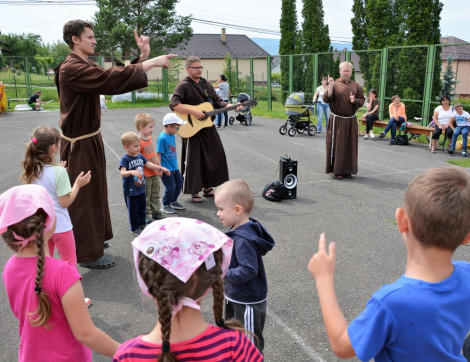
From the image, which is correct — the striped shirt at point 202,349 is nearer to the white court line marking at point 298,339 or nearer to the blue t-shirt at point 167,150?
the white court line marking at point 298,339

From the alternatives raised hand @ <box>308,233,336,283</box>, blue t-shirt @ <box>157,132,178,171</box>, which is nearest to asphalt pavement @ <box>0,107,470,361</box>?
raised hand @ <box>308,233,336,283</box>

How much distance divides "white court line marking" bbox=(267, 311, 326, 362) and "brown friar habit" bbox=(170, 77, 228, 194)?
3577 millimetres

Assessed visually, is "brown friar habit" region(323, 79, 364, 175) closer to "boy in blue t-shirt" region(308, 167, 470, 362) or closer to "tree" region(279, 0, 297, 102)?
"boy in blue t-shirt" region(308, 167, 470, 362)

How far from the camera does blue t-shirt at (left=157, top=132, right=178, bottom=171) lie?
6.30 metres

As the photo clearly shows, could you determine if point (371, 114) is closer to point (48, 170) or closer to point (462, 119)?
point (462, 119)

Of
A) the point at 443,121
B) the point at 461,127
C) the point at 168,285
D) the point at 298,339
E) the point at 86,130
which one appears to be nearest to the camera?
the point at 168,285

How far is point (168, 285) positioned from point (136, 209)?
4278 millimetres

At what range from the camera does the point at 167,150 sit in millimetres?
6340

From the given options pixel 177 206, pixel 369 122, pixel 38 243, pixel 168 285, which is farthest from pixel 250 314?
pixel 369 122

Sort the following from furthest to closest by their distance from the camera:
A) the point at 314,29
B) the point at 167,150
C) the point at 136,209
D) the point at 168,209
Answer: the point at 314,29 → the point at 168,209 → the point at 167,150 → the point at 136,209

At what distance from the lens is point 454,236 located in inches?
59.8

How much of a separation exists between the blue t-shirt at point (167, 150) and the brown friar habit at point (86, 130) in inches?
68.9

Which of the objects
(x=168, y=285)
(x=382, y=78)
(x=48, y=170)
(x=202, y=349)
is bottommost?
(x=202, y=349)

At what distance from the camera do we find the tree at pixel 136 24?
35656 millimetres
